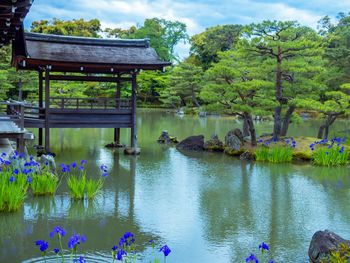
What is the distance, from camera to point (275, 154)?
1279 centimetres

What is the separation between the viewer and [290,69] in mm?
13812

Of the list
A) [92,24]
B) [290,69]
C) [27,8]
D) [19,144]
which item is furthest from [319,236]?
[92,24]

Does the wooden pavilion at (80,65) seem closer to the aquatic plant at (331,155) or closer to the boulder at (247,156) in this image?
the boulder at (247,156)

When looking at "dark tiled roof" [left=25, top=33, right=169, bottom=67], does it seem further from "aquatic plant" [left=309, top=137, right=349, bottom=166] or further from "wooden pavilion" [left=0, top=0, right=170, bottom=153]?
"aquatic plant" [left=309, top=137, right=349, bottom=166]

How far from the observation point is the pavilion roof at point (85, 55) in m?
12.4

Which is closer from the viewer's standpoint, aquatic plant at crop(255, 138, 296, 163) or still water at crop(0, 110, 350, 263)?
still water at crop(0, 110, 350, 263)

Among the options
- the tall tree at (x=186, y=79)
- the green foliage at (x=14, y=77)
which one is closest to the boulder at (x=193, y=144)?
the green foliage at (x=14, y=77)

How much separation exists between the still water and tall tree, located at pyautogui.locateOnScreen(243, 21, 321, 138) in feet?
11.8

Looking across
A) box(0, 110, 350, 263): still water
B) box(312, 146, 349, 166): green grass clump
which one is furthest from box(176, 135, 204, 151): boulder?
box(312, 146, 349, 166): green grass clump

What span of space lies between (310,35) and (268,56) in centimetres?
161

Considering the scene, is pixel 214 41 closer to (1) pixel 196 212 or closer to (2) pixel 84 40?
(2) pixel 84 40

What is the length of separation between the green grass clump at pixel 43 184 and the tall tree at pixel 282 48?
28.7 feet

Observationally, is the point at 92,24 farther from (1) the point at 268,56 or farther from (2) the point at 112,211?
(2) the point at 112,211

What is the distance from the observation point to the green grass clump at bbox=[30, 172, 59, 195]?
772 cm
